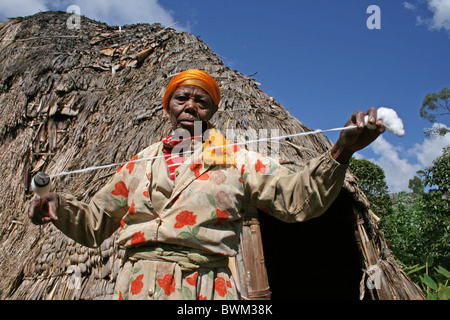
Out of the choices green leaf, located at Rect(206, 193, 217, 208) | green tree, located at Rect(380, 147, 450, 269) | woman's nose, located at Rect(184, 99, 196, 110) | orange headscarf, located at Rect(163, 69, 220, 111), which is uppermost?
green tree, located at Rect(380, 147, 450, 269)

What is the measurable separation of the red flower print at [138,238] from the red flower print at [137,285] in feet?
0.38

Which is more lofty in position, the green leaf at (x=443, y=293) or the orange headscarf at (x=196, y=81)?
the orange headscarf at (x=196, y=81)

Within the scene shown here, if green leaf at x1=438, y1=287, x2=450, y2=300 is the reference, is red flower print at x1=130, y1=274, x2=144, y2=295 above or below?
below

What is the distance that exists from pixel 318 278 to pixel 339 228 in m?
0.91

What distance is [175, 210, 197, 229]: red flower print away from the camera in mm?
1280

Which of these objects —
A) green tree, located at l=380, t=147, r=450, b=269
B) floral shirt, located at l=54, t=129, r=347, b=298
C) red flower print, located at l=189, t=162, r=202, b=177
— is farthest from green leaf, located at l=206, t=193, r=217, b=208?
green tree, located at l=380, t=147, r=450, b=269

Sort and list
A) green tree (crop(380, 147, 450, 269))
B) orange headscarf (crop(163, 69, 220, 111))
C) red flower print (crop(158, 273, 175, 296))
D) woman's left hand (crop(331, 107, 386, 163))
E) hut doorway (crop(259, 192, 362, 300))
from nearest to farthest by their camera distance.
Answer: woman's left hand (crop(331, 107, 386, 163))
red flower print (crop(158, 273, 175, 296))
orange headscarf (crop(163, 69, 220, 111))
hut doorway (crop(259, 192, 362, 300))
green tree (crop(380, 147, 450, 269))

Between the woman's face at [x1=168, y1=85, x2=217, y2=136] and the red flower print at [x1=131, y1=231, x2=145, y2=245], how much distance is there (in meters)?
0.49

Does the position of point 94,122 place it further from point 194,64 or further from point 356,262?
point 356,262

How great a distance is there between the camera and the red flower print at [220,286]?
1.30 m

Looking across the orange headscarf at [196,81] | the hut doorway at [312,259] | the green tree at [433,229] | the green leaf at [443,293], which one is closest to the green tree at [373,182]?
the green tree at [433,229]

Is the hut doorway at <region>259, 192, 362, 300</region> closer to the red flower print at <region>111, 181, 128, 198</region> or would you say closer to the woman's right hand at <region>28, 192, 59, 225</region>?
the red flower print at <region>111, 181, 128, 198</region>

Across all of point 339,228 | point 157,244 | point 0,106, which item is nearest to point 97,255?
point 157,244

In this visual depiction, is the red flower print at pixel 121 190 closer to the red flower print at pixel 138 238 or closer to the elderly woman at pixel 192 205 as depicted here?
the elderly woman at pixel 192 205
